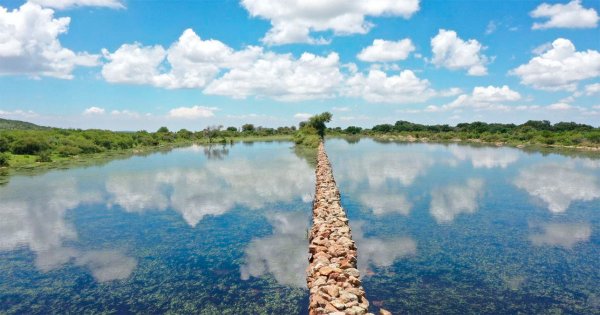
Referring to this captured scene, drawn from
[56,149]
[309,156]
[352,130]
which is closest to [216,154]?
[309,156]

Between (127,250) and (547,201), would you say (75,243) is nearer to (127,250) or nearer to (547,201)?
(127,250)

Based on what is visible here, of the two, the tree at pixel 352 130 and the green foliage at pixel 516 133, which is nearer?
the green foliage at pixel 516 133

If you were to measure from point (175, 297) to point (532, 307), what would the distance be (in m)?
8.98

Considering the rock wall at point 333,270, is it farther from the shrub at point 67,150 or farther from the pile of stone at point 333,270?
the shrub at point 67,150

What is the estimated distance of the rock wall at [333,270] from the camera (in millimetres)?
7680

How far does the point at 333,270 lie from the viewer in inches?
364

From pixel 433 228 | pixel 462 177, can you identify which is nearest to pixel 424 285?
pixel 433 228

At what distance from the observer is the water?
929 centimetres

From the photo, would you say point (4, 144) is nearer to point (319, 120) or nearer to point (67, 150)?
point (67, 150)

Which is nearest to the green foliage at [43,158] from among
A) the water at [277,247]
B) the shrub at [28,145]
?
the shrub at [28,145]

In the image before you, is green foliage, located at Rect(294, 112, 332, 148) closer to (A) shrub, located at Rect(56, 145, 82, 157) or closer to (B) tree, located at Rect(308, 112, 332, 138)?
(B) tree, located at Rect(308, 112, 332, 138)

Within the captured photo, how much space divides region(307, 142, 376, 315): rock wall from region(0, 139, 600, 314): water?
0.70 meters

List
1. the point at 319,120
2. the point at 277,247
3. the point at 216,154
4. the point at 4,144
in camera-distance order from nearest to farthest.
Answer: the point at 277,247 < the point at 4,144 < the point at 216,154 < the point at 319,120

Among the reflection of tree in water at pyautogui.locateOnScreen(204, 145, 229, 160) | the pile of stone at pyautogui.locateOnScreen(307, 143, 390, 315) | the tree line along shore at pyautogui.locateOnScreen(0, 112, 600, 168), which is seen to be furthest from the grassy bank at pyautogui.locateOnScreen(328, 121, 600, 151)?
the pile of stone at pyautogui.locateOnScreen(307, 143, 390, 315)
